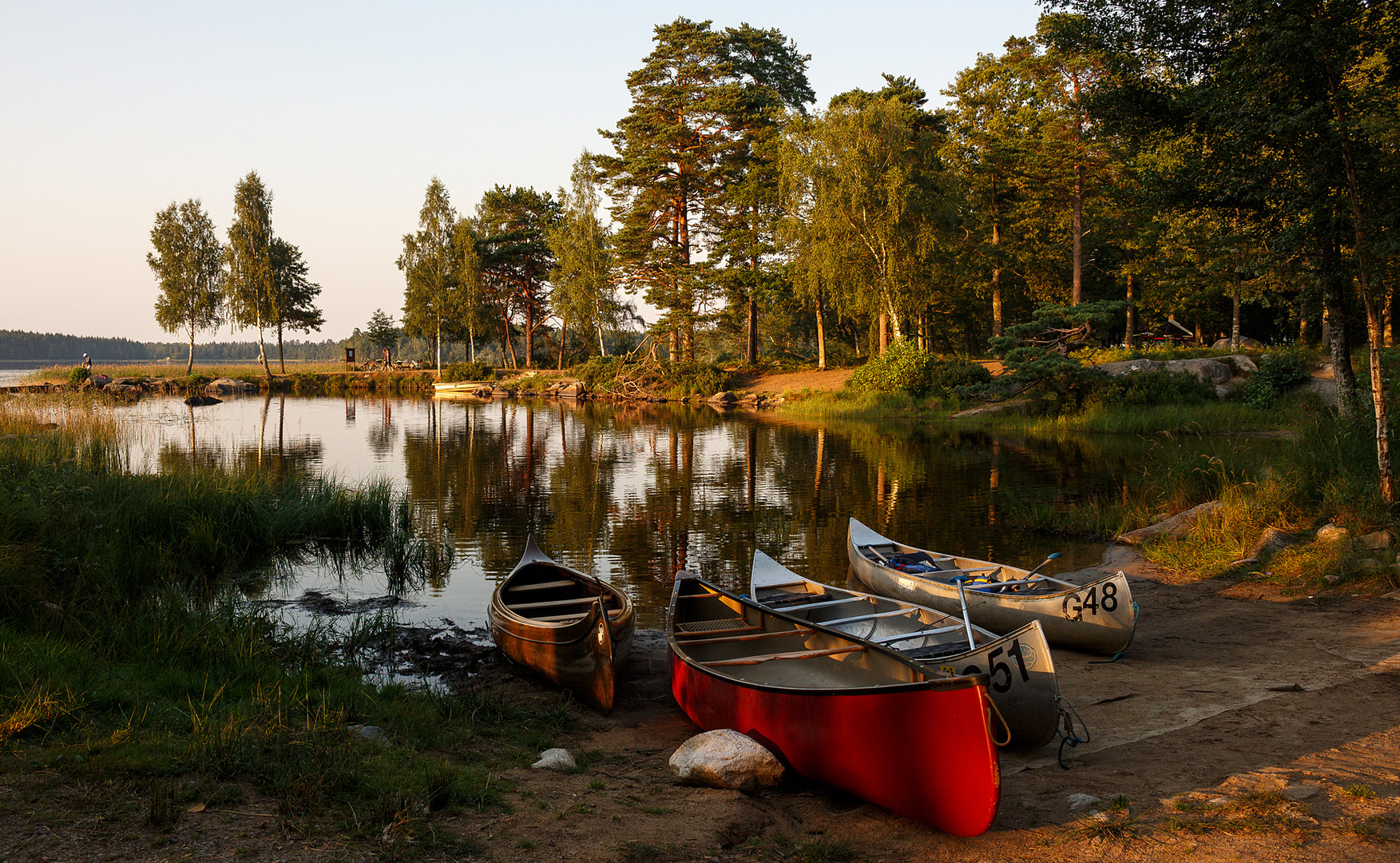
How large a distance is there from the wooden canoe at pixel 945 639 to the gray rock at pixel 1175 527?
233 inches

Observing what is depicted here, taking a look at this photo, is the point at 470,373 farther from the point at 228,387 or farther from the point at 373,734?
the point at 373,734

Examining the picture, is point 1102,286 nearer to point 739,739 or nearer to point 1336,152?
point 1336,152

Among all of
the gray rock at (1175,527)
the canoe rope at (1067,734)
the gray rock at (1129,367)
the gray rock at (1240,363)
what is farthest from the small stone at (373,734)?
the gray rock at (1240,363)

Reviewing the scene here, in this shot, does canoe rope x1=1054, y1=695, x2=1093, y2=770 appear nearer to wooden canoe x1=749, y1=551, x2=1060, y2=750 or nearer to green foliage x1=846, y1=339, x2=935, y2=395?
wooden canoe x1=749, y1=551, x2=1060, y2=750

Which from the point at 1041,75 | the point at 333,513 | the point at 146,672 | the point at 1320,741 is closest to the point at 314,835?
the point at 146,672

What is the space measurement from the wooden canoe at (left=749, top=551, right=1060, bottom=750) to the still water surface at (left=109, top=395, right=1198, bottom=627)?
1970 millimetres

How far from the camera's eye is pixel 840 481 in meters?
19.0

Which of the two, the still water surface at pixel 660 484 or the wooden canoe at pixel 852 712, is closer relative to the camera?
the wooden canoe at pixel 852 712

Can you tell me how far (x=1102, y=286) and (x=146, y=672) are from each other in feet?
162

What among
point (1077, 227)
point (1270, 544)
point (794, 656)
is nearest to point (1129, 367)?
point (1077, 227)

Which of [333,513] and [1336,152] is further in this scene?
[333,513]

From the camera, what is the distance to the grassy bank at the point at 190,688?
4.18m

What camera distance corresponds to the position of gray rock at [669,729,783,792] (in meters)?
5.09

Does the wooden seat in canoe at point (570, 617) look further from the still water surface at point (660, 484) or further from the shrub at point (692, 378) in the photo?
the shrub at point (692, 378)
